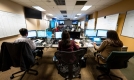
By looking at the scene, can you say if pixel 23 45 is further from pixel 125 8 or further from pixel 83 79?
pixel 125 8

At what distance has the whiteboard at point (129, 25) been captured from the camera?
259cm

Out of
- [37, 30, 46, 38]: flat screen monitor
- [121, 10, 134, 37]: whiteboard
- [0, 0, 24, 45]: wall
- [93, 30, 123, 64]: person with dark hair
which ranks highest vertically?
[0, 0, 24, 45]: wall

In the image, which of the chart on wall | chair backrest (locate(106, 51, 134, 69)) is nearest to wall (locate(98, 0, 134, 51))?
chair backrest (locate(106, 51, 134, 69))

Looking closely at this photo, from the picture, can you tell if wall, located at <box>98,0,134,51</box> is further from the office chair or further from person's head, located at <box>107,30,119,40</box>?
the office chair

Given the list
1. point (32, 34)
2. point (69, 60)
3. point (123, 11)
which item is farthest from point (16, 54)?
point (123, 11)

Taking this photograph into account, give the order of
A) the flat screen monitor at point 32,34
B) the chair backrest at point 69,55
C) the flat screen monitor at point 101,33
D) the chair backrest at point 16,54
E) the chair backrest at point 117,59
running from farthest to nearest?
the flat screen monitor at point 101,33 < the flat screen monitor at point 32,34 < the chair backrest at point 16,54 < the chair backrest at point 117,59 < the chair backrest at point 69,55

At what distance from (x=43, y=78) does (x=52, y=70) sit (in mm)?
393

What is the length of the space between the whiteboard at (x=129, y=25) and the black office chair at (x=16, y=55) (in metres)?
3.38

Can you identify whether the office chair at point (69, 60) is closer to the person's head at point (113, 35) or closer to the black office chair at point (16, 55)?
Answer: the black office chair at point (16, 55)

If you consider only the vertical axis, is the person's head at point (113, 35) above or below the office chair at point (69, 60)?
above

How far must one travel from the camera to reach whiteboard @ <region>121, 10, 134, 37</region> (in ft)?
8.51

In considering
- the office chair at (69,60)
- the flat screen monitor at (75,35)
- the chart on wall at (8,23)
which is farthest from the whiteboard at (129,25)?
the chart on wall at (8,23)

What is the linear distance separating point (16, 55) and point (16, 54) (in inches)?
1.0

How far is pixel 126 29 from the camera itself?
9.45ft
